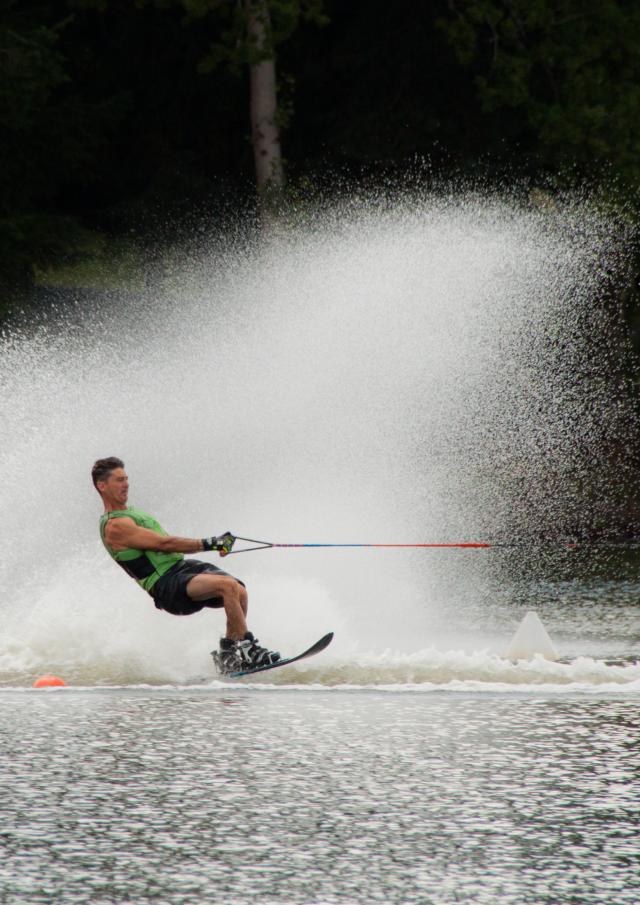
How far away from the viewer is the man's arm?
918 centimetres

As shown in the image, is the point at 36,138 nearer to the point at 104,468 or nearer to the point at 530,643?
the point at 104,468

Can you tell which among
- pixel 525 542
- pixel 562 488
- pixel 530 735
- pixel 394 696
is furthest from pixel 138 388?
pixel 530 735

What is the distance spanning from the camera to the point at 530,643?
9.24m

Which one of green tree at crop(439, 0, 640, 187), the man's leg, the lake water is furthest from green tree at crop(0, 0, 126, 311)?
the lake water

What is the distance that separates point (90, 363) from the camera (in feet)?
55.4

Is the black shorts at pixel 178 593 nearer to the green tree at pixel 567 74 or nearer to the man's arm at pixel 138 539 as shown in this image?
the man's arm at pixel 138 539

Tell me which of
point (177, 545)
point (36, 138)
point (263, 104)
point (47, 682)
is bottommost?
point (47, 682)

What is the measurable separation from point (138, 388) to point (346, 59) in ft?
39.9

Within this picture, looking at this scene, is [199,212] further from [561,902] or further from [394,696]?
[561,902]

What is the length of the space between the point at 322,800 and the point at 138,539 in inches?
141

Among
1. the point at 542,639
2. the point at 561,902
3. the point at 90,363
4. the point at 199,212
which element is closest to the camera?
the point at 561,902

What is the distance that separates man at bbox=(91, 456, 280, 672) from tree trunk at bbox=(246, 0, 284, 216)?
14.2 m

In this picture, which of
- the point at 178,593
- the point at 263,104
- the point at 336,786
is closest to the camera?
the point at 336,786

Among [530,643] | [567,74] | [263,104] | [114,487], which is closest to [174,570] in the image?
[114,487]
